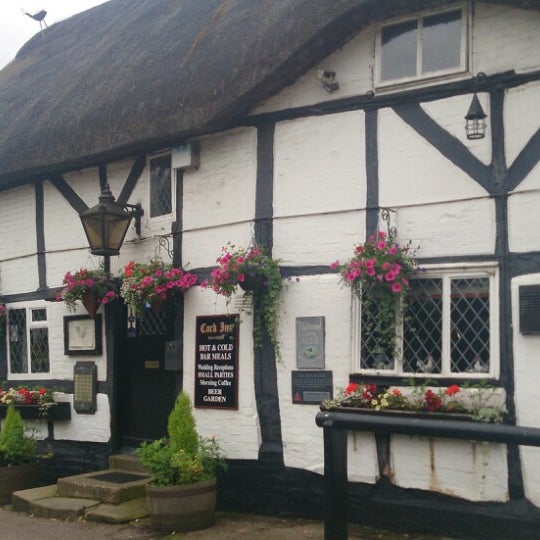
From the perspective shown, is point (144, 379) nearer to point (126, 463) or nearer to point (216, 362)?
point (126, 463)

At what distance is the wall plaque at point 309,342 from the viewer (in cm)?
748

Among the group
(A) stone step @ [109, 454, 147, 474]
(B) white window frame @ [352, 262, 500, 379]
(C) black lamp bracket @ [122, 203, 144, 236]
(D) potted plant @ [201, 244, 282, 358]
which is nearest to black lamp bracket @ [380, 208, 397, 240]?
(B) white window frame @ [352, 262, 500, 379]

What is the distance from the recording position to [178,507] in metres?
7.24

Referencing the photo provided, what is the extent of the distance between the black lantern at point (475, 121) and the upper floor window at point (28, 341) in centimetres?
615

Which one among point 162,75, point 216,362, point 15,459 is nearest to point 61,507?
point 15,459

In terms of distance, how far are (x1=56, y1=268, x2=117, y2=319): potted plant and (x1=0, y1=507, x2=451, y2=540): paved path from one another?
2.49m

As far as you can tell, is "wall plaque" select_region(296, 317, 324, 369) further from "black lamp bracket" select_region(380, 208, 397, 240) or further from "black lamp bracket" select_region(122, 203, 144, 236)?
"black lamp bracket" select_region(122, 203, 144, 236)

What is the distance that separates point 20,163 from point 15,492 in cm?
404

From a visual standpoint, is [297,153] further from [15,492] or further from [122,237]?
[15,492]

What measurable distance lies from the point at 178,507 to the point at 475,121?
4276 mm

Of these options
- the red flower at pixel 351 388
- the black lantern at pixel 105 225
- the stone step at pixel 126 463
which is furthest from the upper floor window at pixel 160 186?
the red flower at pixel 351 388

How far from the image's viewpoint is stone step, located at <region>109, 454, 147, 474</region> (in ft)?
29.7

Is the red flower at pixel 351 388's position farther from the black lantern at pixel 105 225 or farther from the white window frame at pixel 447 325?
the black lantern at pixel 105 225

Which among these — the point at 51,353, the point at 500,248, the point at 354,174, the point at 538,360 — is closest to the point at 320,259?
the point at 354,174
